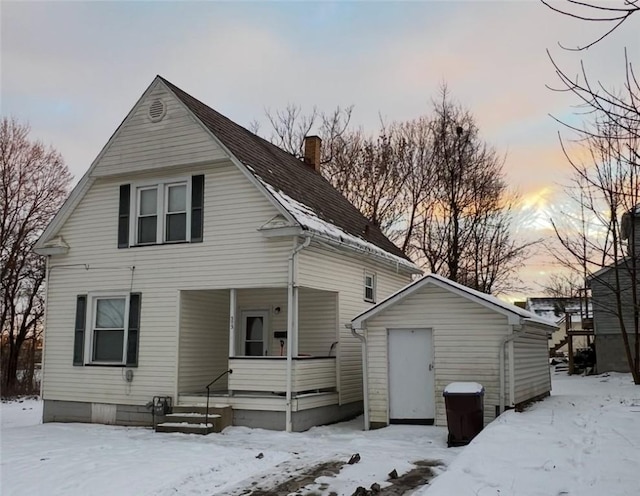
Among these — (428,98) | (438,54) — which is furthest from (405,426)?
(428,98)

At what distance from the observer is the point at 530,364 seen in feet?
48.2

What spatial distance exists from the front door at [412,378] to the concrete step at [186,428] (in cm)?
388

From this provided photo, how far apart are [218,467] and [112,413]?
6599 millimetres

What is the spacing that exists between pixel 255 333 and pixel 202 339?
159cm

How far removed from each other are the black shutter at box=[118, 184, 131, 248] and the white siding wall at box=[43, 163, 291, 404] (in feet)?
0.77

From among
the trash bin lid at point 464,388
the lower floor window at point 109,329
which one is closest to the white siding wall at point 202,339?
the lower floor window at point 109,329

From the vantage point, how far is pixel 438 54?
36.9ft

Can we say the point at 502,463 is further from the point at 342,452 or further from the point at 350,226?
the point at 350,226

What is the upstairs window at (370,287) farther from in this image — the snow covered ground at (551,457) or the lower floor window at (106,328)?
the lower floor window at (106,328)

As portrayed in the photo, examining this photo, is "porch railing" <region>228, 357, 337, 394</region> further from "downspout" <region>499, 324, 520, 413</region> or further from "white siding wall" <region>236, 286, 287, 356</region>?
"downspout" <region>499, 324, 520, 413</region>

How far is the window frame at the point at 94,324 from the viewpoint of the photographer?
15195 millimetres

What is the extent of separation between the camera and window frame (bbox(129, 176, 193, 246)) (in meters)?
14.9

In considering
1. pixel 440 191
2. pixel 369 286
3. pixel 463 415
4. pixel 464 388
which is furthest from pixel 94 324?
pixel 440 191

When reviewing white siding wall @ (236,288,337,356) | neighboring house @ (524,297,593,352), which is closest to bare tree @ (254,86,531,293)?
white siding wall @ (236,288,337,356)
